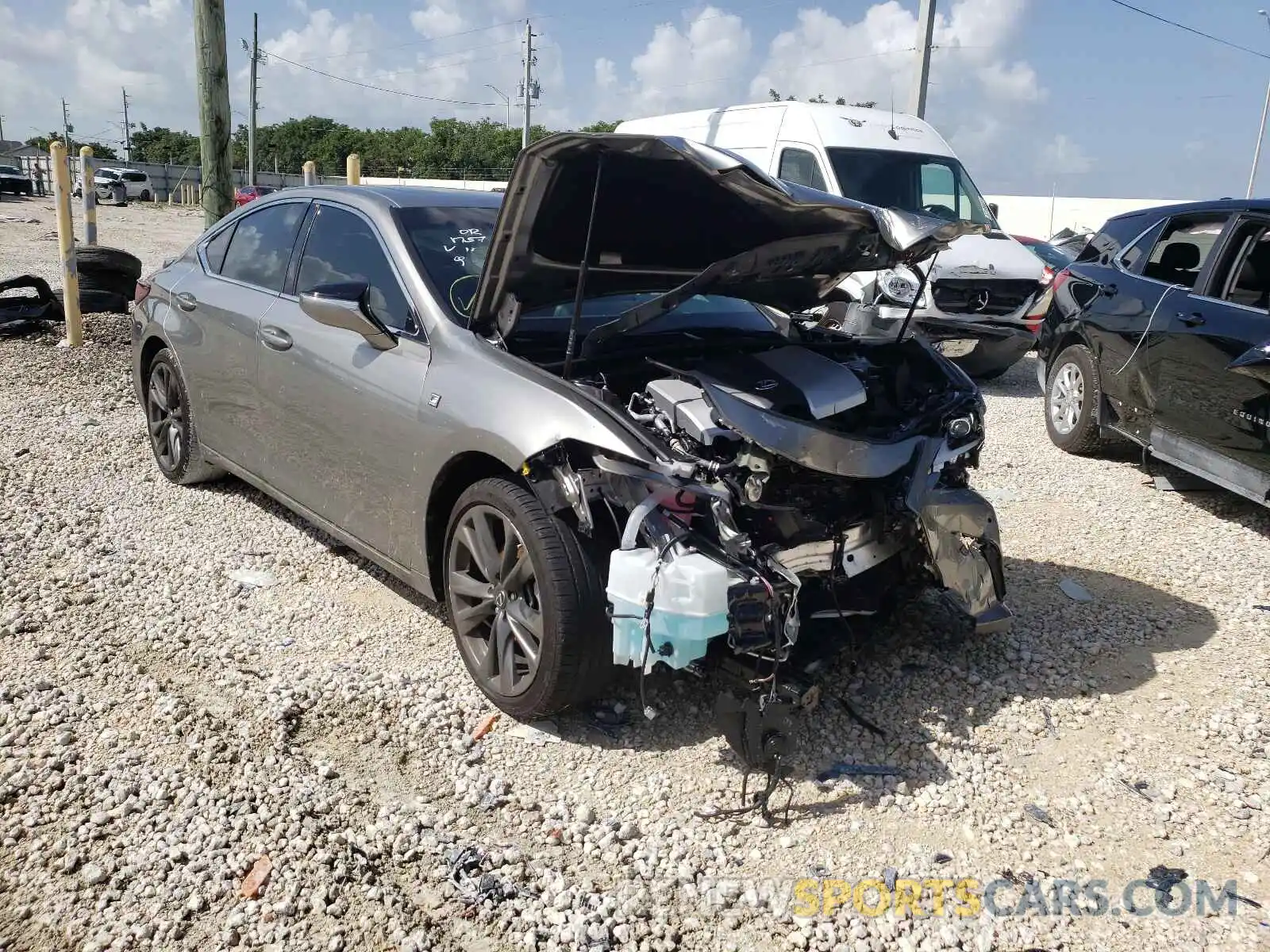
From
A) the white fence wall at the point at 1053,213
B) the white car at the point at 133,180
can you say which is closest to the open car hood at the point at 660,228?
the white fence wall at the point at 1053,213

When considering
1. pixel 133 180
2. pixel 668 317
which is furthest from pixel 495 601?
pixel 133 180

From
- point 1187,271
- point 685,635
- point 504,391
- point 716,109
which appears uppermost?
point 716,109

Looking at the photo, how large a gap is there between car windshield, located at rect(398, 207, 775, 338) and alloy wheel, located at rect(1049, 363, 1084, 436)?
3.79 m

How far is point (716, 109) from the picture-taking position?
11438 mm

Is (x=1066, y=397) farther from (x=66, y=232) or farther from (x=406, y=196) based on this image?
(x=66, y=232)

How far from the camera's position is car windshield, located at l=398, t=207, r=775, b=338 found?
13.3ft

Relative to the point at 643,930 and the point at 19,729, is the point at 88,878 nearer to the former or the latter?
the point at 19,729

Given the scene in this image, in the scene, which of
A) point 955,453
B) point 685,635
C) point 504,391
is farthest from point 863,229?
point 685,635

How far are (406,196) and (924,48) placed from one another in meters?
16.0

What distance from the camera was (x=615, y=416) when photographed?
3270 millimetres

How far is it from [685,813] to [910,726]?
3.24 feet

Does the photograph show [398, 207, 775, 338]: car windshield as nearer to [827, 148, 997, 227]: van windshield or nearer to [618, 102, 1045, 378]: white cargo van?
[618, 102, 1045, 378]: white cargo van

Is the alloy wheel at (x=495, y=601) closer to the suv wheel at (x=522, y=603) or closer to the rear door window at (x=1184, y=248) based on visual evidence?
the suv wheel at (x=522, y=603)
